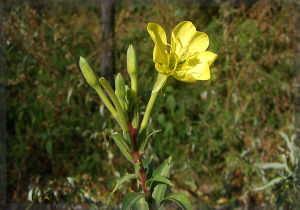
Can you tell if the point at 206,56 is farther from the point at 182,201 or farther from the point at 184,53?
the point at 182,201

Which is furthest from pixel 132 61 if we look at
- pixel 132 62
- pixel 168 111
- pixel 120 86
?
pixel 168 111

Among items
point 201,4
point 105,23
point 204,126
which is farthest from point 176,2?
point 204,126

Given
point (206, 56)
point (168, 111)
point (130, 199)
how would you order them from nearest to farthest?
point (130, 199) → point (206, 56) → point (168, 111)

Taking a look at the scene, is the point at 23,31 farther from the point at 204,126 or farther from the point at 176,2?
the point at 204,126

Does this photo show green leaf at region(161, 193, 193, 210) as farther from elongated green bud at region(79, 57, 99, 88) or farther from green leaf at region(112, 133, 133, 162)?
elongated green bud at region(79, 57, 99, 88)

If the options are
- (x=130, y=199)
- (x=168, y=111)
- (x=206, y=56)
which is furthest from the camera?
(x=168, y=111)

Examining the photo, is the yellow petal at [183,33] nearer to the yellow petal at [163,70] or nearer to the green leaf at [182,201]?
the yellow petal at [163,70]

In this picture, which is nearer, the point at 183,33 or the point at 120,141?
the point at 120,141

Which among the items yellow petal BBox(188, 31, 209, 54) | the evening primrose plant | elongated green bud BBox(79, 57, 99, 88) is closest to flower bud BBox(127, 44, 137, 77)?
the evening primrose plant
